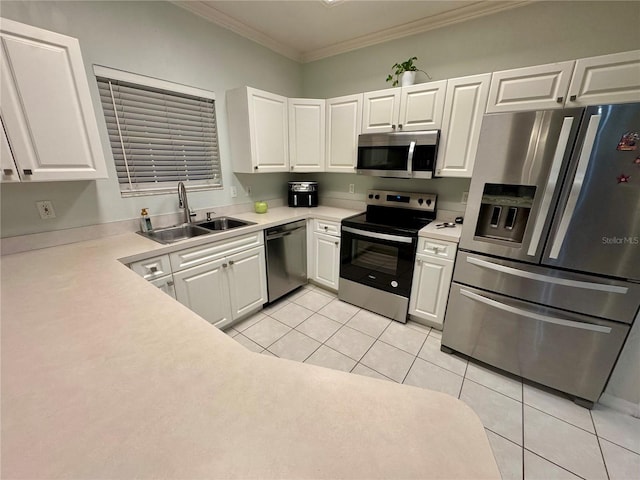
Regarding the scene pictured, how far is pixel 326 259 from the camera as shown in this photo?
109 inches

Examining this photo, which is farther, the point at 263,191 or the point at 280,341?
the point at 263,191

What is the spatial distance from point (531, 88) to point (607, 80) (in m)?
0.37

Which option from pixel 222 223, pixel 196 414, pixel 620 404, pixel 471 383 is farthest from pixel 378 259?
pixel 196 414

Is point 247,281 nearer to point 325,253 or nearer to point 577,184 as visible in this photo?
point 325,253

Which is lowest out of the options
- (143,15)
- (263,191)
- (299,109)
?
(263,191)

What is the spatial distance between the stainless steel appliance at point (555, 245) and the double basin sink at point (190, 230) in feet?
6.20

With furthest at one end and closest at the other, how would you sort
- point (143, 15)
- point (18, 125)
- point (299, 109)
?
point (299, 109) < point (143, 15) < point (18, 125)

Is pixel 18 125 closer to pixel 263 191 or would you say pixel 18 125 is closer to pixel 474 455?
pixel 263 191

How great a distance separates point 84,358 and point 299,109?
268 cm

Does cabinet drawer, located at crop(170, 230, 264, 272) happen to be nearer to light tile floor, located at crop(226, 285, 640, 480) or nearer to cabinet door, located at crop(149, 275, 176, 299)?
cabinet door, located at crop(149, 275, 176, 299)

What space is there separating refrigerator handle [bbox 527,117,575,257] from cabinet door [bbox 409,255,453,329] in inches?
22.6

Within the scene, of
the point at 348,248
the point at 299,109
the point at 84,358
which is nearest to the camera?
the point at 84,358

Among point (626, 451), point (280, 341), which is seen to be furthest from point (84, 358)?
point (626, 451)

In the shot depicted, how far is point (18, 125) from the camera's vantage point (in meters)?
1.28
